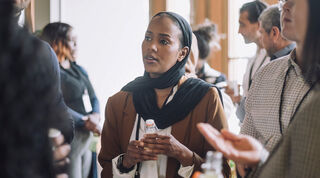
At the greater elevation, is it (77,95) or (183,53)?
(183,53)

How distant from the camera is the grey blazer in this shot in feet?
2.96

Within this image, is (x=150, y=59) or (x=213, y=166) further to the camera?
(x=150, y=59)

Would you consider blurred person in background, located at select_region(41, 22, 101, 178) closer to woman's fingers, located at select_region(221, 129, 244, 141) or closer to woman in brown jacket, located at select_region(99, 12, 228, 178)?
woman in brown jacket, located at select_region(99, 12, 228, 178)

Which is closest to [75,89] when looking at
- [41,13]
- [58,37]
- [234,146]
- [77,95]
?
[77,95]

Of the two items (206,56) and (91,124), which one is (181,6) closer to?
(206,56)

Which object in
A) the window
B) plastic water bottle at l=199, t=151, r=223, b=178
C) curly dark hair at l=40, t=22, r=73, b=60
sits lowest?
plastic water bottle at l=199, t=151, r=223, b=178

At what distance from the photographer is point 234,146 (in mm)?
1086

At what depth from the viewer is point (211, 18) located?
7.15 metres

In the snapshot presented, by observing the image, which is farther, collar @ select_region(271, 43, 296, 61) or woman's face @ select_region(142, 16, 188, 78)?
collar @ select_region(271, 43, 296, 61)

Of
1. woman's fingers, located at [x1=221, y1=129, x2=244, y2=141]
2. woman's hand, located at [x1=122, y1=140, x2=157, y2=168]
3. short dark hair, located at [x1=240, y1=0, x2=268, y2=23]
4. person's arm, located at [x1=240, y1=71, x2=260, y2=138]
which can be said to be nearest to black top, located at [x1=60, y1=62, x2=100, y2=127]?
woman's hand, located at [x1=122, y1=140, x2=157, y2=168]

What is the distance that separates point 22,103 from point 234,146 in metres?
0.66

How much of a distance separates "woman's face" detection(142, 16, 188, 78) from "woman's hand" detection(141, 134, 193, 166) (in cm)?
37

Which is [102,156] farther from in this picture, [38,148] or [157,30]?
[38,148]

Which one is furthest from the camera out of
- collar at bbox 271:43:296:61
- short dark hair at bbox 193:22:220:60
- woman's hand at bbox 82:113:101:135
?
short dark hair at bbox 193:22:220:60
